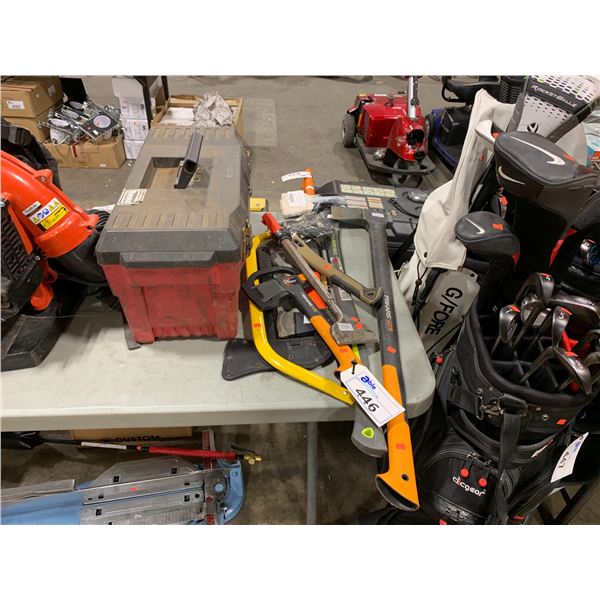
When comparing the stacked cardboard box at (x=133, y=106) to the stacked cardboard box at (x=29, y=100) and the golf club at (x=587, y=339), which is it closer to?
the stacked cardboard box at (x=29, y=100)

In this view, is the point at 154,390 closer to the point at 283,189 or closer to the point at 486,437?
the point at 486,437

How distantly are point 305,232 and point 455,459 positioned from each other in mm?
695

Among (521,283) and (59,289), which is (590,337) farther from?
(59,289)

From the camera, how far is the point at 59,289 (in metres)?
0.95

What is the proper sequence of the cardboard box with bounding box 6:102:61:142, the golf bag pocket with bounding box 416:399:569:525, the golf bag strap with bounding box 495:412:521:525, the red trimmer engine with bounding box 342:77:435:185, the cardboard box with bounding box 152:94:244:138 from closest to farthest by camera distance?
the golf bag strap with bounding box 495:412:521:525 → the golf bag pocket with bounding box 416:399:569:525 → the red trimmer engine with bounding box 342:77:435:185 → the cardboard box with bounding box 6:102:61:142 → the cardboard box with bounding box 152:94:244:138

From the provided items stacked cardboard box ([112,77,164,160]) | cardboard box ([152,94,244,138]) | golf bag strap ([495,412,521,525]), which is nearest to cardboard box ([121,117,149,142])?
stacked cardboard box ([112,77,164,160])

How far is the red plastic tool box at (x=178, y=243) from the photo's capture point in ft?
2.49

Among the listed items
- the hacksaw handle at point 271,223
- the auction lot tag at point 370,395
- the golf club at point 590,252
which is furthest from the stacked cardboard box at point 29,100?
the golf club at point 590,252

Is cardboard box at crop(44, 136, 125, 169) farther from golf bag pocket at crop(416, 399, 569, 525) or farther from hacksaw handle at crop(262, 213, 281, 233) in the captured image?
golf bag pocket at crop(416, 399, 569, 525)

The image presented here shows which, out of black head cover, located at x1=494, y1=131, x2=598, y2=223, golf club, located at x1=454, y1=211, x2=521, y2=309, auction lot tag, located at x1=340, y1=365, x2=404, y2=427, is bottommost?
auction lot tag, located at x1=340, y1=365, x2=404, y2=427

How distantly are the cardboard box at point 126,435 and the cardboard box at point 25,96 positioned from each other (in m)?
2.20

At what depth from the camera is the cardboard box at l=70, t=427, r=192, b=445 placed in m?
1.40

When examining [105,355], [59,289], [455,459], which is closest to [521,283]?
[455,459]

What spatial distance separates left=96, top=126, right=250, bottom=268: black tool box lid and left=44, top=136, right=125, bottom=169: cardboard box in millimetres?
1989
